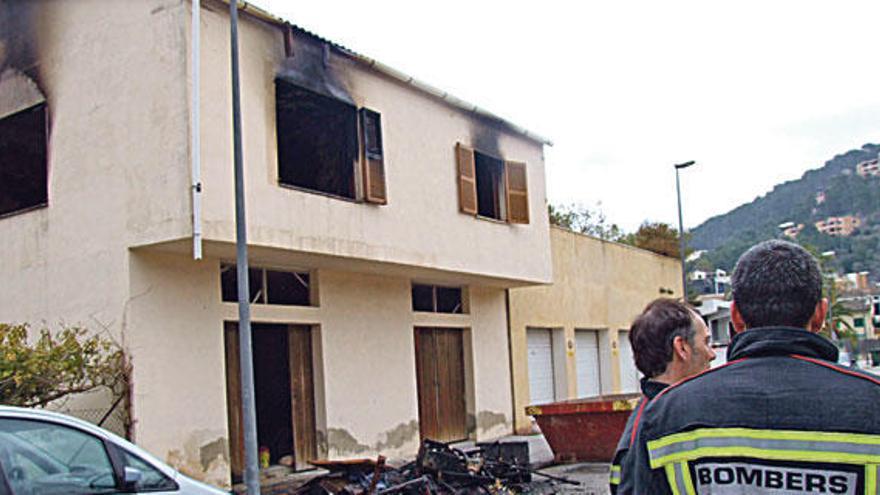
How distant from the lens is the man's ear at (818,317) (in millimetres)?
2436

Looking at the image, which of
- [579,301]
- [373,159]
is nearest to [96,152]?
[373,159]

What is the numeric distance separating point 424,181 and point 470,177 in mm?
1543

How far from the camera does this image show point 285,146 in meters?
14.9

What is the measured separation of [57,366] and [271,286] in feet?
13.1

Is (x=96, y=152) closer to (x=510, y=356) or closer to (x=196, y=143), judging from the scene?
(x=196, y=143)

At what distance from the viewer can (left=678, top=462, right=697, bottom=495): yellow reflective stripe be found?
2287 millimetres

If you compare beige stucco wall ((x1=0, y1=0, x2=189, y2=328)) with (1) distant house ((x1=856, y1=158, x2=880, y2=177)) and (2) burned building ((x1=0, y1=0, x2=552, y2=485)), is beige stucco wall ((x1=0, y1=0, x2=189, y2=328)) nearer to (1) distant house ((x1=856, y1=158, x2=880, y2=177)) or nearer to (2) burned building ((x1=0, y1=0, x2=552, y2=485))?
(2) burned building ((x1=0, y1=0, x2=552, y2=485))

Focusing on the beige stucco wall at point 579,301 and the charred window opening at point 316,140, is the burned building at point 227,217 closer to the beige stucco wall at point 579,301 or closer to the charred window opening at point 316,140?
the charred window opening at point 316,140

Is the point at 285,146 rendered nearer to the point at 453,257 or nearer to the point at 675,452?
the point at 453,257

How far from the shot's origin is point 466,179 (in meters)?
16.5

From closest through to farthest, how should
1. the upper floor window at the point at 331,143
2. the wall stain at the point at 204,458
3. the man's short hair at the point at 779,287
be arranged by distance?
the man's short hair at the point at 779,287 < the wall stain at the point at 204,458 < the upper floor window at the point at 331,143

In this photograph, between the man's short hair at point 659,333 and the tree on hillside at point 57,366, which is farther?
the tree on hillside at point 57,366

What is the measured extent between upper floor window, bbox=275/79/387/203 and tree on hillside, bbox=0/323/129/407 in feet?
13.9

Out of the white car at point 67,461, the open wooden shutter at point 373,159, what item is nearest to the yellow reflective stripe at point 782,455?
the white car at point 67,461
